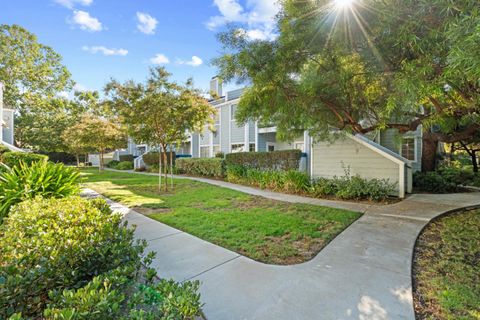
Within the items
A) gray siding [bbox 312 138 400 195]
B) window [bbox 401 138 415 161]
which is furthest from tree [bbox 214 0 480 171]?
window [bbox 401 138 415 161]

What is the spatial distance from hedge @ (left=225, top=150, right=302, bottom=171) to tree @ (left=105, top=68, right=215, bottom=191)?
148 inches

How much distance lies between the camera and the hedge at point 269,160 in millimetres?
10352

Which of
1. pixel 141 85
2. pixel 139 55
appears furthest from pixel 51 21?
pixel 141 85

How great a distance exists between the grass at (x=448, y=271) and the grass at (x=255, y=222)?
1.33 metres

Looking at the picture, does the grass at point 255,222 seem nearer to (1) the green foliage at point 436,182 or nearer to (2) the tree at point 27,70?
(1) the green foliage at point 436,182

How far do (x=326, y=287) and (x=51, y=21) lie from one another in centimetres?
1495

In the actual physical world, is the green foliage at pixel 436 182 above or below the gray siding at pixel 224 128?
below

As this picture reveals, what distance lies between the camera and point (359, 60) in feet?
13.5

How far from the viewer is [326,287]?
259 cm

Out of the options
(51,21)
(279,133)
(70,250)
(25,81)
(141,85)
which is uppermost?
(25,81)

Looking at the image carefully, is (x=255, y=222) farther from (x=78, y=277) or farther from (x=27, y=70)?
(x=27, y=70)

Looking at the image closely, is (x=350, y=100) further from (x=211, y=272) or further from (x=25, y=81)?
(x=25, y=81)

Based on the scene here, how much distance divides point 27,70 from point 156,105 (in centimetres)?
2739

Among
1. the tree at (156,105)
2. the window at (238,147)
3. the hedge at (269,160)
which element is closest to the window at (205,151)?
the window at (238,147)
